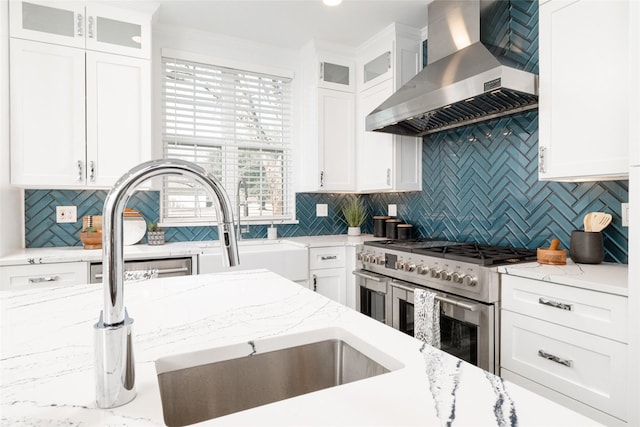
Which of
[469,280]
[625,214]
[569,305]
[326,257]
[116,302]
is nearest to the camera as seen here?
[116,302]

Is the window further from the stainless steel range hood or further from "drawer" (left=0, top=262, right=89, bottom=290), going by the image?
the stainless steel range hood

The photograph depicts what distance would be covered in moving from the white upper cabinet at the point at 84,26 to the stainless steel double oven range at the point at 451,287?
2421 mm

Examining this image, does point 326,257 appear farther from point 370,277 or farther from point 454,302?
point 454,302

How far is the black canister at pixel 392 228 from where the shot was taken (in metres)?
3.38

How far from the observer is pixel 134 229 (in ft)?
9.28

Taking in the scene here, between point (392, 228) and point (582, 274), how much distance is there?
1.80 m

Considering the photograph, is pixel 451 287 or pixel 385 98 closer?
pixel 451 287

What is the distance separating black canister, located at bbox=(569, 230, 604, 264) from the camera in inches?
74.2

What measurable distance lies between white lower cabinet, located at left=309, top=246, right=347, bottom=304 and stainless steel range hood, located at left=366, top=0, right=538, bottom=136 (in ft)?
3.64

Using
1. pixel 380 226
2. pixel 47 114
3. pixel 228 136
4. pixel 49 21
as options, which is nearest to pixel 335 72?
pixel 228 136

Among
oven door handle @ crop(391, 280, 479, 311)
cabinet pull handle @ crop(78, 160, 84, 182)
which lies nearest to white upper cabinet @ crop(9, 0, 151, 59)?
cabinet pull handle @ crop(78, 160, 84, 182)

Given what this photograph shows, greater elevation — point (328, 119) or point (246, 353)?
point (328, 119)

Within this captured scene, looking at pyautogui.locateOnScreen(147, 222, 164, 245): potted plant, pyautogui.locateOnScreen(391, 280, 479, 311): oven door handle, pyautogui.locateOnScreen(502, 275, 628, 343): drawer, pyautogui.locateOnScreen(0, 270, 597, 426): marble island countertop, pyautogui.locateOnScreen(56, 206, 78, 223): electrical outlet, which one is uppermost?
pyautogui.locateOnScreen(56, 206, 78, 223): electrical outlet

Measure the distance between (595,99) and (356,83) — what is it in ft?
7.15
